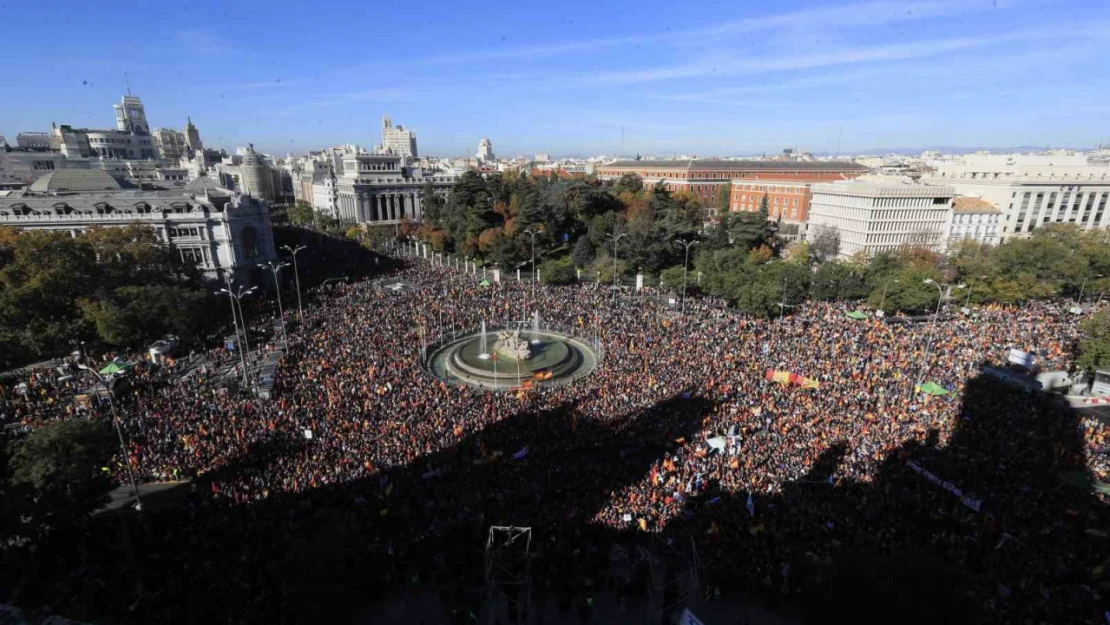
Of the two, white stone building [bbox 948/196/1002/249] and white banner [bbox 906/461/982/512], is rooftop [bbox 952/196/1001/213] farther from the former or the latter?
white banner [bbox 906/461/982/512]

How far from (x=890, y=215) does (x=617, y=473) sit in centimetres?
5545

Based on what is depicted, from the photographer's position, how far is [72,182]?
51969mm

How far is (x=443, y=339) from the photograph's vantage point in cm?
3356

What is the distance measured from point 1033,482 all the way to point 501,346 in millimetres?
23367

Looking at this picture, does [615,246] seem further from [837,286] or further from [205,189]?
[205,189]

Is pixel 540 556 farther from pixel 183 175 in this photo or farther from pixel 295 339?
pixel 183 175

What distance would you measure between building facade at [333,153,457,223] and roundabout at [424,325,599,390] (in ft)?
195

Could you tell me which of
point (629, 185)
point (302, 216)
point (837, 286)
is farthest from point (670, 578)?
point (302, 216)

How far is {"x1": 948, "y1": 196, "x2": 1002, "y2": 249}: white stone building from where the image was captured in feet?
196

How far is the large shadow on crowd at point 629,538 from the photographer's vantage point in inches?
508

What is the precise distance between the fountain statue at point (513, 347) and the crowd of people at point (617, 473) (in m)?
4.49

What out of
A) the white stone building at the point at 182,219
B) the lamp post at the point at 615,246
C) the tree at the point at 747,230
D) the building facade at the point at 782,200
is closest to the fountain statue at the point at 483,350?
the lamp post at the point at 615,246

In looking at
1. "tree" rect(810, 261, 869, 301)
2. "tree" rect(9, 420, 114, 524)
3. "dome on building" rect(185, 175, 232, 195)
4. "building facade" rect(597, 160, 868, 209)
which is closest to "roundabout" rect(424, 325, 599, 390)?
"tree" rect(9, 420, 114, 524)

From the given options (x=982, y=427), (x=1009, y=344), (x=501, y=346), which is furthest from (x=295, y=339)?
(x=1009, y=344)
